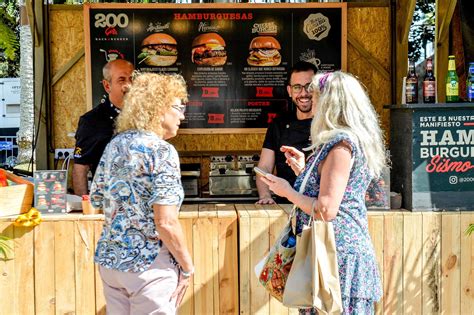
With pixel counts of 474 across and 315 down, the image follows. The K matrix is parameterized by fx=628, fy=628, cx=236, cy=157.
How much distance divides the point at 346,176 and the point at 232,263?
60.3 inches

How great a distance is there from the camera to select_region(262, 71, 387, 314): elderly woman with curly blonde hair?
8.45 feet

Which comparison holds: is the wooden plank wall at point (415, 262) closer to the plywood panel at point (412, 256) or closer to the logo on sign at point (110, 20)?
the plywood panel at point (412, 256)

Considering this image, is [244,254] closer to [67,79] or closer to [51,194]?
[51,194]

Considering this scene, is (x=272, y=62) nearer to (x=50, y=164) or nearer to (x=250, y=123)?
(x=250, y=123)

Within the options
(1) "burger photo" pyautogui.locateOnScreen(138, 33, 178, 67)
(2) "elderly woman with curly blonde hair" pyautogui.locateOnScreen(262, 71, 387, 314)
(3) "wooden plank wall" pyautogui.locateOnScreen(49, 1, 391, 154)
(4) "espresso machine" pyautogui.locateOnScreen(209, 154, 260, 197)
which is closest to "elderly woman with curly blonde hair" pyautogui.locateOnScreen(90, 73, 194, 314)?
(2) "elderly woman with curly blonde hair" pyautogui.locateOnScreen(262, 71, 387, 314)

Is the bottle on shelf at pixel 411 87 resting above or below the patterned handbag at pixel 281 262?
above

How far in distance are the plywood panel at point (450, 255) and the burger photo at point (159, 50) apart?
108 inches

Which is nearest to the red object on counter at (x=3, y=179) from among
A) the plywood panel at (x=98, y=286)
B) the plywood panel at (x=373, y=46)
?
the plywood panel at (x=98, y=286)

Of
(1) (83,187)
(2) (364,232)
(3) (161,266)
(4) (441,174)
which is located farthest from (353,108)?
(1) (83,187)

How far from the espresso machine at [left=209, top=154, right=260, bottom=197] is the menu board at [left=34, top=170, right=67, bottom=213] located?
5.12ft

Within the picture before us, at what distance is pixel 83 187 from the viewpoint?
4.68 m

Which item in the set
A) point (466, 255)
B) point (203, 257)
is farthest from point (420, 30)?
point (203, 257)

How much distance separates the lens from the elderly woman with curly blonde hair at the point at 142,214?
253 centimetres

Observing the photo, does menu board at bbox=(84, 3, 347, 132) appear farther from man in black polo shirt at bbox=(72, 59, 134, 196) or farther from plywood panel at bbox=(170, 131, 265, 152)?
man in black polo shirt at bbox=(72, 59, 134, 196)
